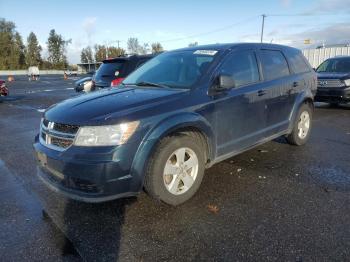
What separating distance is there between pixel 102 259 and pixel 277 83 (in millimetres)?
3604

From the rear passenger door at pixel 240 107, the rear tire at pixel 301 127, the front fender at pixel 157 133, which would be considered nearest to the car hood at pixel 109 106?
the front fender at pixel 157 133

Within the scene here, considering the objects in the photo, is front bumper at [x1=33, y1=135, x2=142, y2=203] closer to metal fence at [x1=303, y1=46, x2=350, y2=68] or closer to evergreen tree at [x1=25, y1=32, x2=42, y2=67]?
metal fence at [x1=303, y1=46, x2=350, y2=68]

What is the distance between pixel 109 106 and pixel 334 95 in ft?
29.0

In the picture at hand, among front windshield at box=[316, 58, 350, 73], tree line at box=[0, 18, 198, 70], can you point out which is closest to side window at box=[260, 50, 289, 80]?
front windshield at box=[316, 58, 350, 73]

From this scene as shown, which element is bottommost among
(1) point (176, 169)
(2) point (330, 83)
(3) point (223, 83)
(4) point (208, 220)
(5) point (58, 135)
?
(4) point (208, 220)

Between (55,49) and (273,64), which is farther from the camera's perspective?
(55,49)

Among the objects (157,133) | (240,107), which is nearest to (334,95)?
(240,107)

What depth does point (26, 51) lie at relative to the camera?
97.9 meters

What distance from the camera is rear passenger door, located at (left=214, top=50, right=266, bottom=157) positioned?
4180 mm

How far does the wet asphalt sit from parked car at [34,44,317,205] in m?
0.34

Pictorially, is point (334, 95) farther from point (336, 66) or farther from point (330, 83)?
point (336, 66)

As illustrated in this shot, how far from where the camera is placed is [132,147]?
10.6ft

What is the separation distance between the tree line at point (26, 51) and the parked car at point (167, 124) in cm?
9816

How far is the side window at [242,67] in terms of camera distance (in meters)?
4.38
